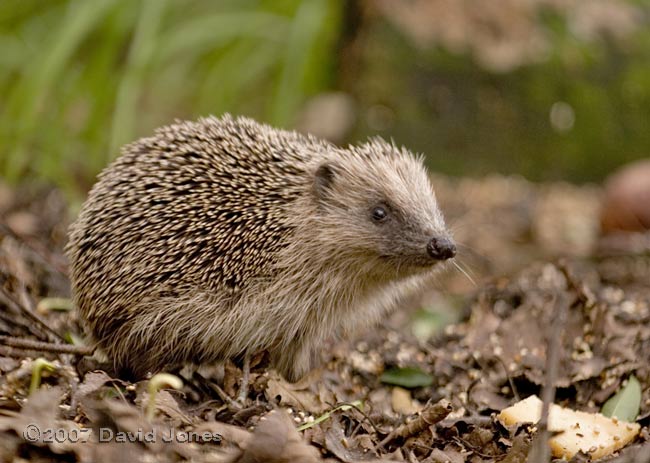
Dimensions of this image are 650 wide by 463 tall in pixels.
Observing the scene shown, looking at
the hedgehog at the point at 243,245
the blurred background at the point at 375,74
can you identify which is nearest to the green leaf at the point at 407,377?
the hedgehog at the point at 243,245

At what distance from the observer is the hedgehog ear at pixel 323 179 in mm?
6668

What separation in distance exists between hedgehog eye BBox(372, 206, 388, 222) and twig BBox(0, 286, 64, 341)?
7.90ft

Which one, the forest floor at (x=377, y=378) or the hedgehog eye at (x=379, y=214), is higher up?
the hedgehog eye at (x=379, y=214)

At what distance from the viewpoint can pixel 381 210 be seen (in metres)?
6.65

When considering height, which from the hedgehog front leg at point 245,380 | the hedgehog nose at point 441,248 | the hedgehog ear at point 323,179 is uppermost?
the hedgehog ear at point 323,179

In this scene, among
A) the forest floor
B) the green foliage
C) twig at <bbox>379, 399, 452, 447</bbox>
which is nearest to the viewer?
the forest floor

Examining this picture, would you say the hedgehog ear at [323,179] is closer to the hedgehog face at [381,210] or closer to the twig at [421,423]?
the hedgehog face at [381,210]

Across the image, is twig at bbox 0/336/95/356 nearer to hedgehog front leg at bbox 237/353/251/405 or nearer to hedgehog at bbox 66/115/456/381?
hedgehog at bbox 66/115/456/381

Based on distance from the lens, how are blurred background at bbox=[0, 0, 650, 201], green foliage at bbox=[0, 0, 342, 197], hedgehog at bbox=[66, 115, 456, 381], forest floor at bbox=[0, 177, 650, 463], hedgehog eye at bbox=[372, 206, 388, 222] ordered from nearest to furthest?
forest floor at bbox=[0, 177, 650, 463] → hedgehog at bbox=[66, 115, 456, 381] → hedgehog eye at bbox=[372, 206, 388, 222] → green foliage at bbox=[0, 0, 342, 197] → blurred background at bbox=[0, 0, 650, 201]

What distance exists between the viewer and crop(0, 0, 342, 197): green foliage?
11.7m

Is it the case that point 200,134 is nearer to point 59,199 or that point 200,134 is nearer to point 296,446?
point 296,446

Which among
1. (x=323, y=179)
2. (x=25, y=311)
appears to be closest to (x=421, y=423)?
(x=323, y=179)

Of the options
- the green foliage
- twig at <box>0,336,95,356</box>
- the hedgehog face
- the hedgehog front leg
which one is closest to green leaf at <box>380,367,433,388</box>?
the hedgehog face

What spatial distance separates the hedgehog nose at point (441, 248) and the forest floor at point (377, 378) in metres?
0.57
